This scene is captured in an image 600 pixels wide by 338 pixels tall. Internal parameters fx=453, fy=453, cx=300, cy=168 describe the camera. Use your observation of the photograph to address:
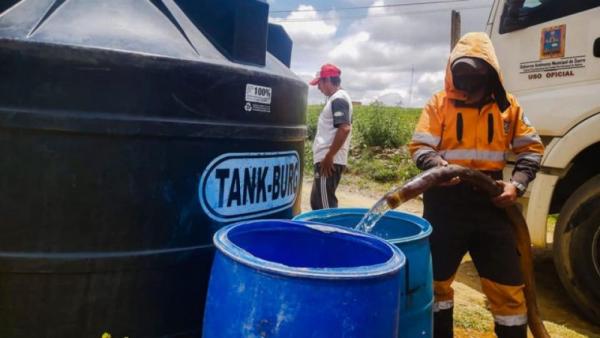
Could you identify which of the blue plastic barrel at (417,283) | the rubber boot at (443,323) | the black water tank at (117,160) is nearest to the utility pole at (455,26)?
the rubber boot at (443,323)

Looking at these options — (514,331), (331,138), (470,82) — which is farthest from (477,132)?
(331,138)

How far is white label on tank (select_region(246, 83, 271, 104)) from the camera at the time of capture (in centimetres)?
177

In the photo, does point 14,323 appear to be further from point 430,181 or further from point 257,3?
point 430,181

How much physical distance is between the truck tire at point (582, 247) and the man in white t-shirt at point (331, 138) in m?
2.14

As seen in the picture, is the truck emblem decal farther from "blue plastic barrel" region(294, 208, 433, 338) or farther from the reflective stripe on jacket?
"blue plastic barrel" region(294, 208, 433, 338)

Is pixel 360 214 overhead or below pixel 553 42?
below

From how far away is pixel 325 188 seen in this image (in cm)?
483

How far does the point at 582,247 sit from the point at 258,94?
277cm

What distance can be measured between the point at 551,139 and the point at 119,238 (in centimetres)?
316

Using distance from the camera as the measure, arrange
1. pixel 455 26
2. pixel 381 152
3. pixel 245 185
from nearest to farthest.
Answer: pixel 245 185 → pixel 455 26 → pixel 381 152

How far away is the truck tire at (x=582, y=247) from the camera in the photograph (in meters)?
3.21

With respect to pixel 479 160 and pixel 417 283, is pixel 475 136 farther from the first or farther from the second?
pixel 417 283

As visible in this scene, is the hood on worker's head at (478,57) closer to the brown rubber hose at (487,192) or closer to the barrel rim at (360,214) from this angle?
the brown rubber hose at (487,192)

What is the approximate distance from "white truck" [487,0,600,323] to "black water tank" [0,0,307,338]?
8.34 feet
